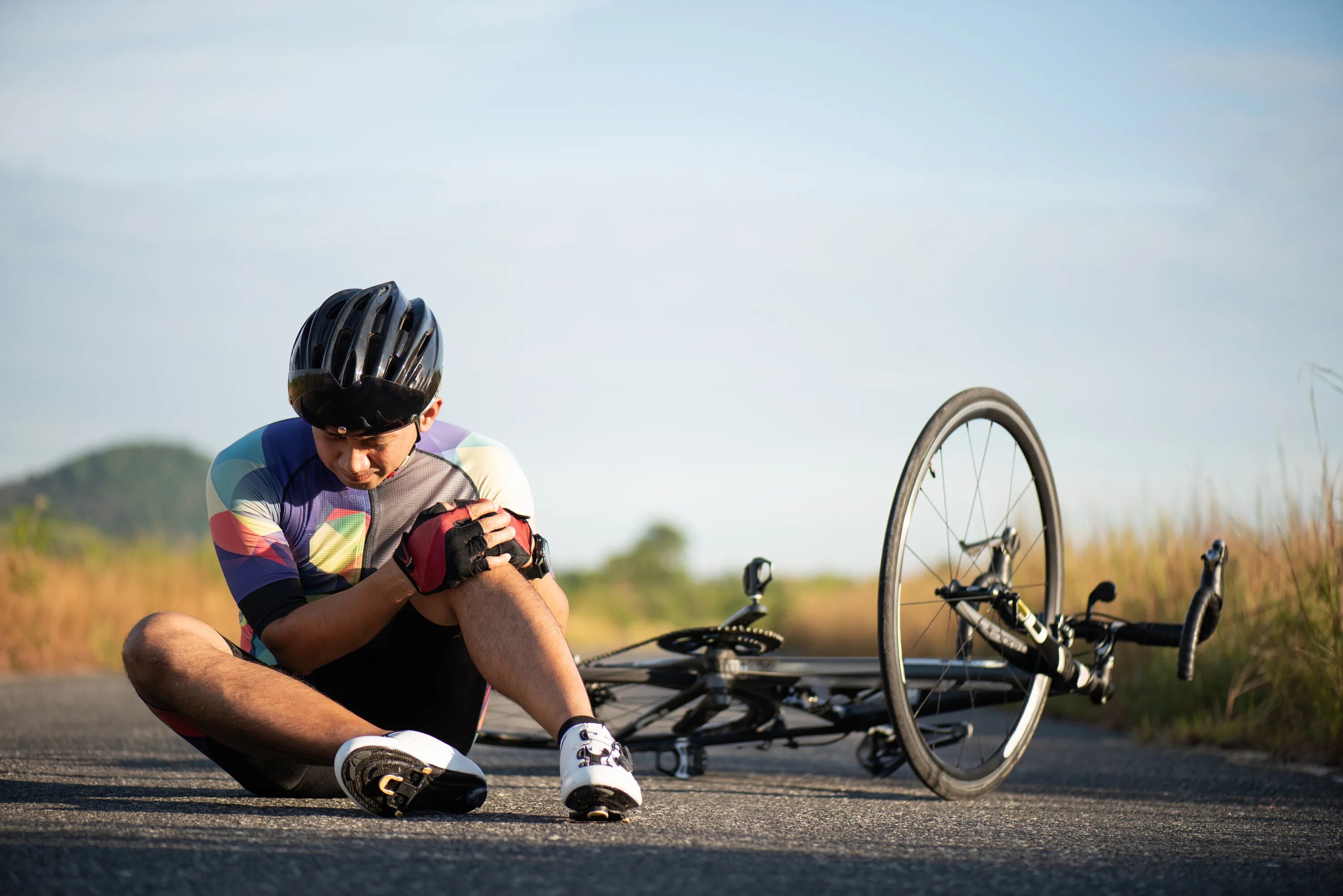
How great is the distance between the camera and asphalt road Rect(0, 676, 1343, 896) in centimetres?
214

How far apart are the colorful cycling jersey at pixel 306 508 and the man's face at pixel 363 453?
0.10m

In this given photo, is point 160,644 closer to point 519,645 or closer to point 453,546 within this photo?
point 453,546

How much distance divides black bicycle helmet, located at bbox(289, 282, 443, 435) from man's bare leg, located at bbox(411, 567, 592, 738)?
0.55m

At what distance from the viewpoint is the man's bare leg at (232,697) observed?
2896 mm

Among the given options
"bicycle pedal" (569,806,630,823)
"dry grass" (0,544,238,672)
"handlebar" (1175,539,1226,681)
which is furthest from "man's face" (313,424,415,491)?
"dry grass" (0,544,238,672)

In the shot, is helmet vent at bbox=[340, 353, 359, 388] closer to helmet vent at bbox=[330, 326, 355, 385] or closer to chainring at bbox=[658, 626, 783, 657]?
helmet vent at bbox=[330, 326, 355, 385]

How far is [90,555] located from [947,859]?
1285cm

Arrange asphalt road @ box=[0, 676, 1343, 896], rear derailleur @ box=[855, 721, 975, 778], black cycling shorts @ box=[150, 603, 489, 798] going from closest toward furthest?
asphalt road @ box=[0, 676, 1343, 896] < black cycling shorts @ box=[150, 603, 489, 798] < rear derailleur @ box=[855, 721, 975, 778]

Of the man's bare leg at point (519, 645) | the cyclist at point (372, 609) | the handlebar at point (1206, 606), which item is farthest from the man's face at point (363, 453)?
the handlebar at point (1206, 606)

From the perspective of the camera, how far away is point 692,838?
266cm

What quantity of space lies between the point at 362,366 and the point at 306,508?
49 cm

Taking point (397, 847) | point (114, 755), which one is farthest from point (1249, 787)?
point (114, 755)

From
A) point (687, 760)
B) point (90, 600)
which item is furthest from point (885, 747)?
point (90, 600)

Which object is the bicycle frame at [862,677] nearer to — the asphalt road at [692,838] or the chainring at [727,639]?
the chainring at [727,639]
